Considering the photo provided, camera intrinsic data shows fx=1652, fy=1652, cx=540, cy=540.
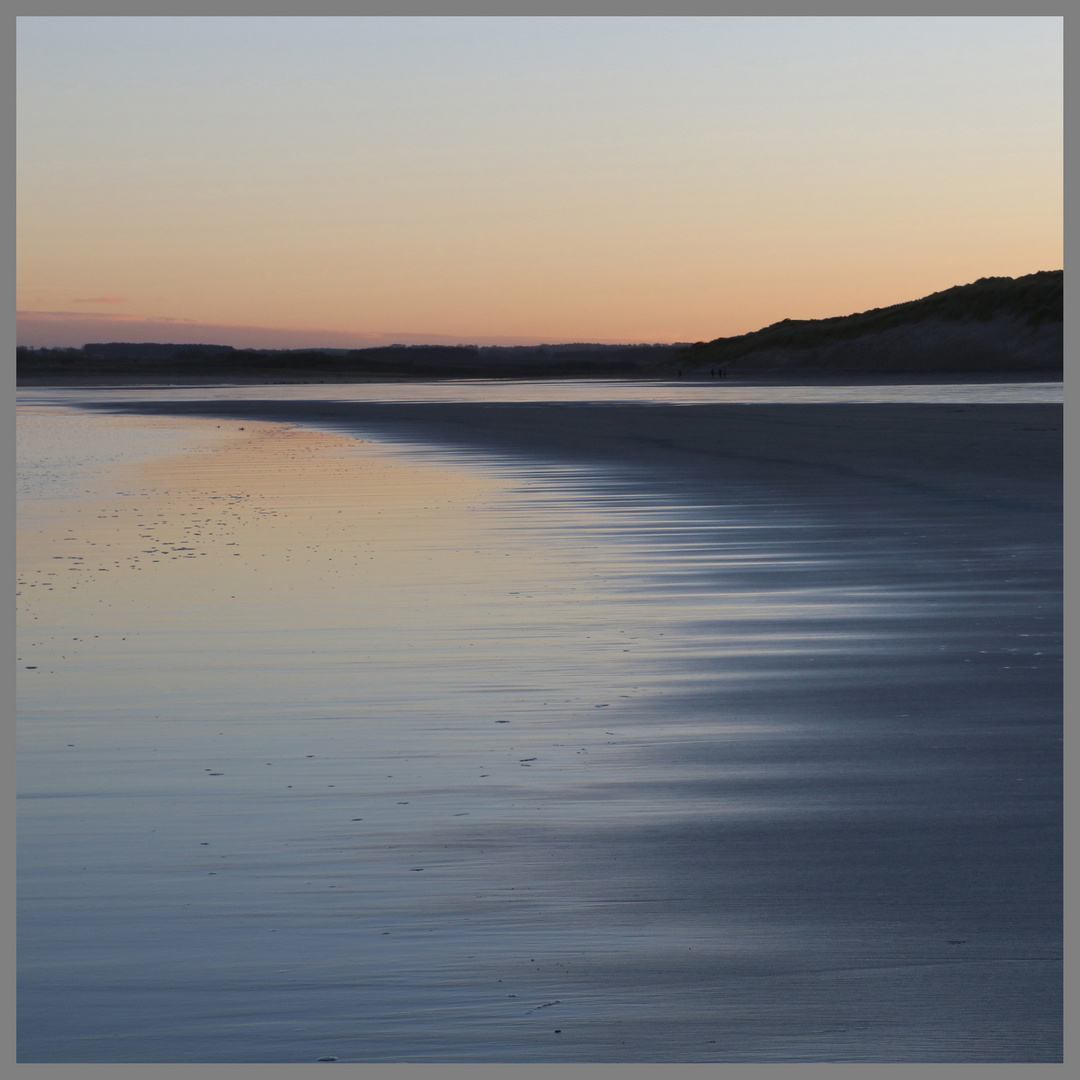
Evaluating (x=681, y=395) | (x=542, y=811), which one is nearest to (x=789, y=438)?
(x=542, y=811)

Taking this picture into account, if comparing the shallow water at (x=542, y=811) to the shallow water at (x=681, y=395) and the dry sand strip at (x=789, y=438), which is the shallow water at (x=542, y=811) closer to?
the dry sand strip at (x=789, y=438)

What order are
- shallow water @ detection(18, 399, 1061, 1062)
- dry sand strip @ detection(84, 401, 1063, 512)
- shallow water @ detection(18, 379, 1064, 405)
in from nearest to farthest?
1. shallow water @ detection(18, 399, 1061, 1062)
2. dry sand strip @ detection(84, 401, 1063, 512)
3. shallow water @ detection(18, 379, 1064, 405)


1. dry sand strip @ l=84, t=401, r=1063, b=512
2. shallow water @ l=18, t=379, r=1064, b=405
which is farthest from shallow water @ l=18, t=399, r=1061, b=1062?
shallow water @ l=18, t=379, r=1064, b=405

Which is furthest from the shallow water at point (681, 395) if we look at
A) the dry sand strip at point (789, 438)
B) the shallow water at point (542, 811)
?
the shallow water at point (542, 811)

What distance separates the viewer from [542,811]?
6.98 meters

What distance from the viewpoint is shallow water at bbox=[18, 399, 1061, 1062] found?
488cm

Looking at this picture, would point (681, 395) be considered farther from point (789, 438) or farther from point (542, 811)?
point (542, 811)

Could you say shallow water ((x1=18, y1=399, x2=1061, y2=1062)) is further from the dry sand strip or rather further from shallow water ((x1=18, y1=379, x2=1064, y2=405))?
shallow water ((x1=18, y1=379, x2=1064, y2=405))

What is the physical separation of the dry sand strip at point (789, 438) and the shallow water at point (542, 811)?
34.2 ft

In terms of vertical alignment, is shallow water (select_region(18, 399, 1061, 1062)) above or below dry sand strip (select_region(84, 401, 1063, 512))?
below

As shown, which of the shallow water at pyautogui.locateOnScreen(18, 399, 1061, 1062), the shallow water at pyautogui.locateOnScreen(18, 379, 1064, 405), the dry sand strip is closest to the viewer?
the shallow water at pyautogui.locateOnScreen(18, 399, 1061, 1062)

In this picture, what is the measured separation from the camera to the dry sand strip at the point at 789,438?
26.6m

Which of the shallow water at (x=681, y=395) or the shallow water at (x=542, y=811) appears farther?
the shallow water at (x=681, y=395)

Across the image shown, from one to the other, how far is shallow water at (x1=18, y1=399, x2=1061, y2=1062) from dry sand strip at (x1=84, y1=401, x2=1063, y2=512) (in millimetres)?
10426
